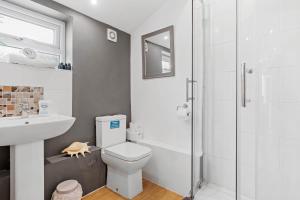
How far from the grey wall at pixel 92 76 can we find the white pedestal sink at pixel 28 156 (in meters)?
0.38

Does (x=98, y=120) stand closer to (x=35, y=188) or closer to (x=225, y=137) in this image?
(x=35, y=188)

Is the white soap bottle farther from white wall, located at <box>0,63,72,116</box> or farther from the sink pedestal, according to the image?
the sink pedestal

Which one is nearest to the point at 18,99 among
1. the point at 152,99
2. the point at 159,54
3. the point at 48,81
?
the point at 48,81

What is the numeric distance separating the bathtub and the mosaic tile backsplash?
1.28 metres

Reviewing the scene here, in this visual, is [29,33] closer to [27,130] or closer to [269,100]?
[27,130]

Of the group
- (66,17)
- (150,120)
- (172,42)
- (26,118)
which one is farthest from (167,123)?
(66,17)

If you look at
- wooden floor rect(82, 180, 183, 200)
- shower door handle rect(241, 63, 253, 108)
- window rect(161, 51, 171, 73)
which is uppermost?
window rect(161, 51, 171, 73)

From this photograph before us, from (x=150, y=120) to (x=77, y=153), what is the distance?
951 mm

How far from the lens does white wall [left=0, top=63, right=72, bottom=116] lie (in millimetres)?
1391

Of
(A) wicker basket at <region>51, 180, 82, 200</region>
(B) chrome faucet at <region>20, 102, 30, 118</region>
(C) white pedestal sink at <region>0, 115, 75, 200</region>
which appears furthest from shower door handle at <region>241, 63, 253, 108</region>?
(B) chrome faucet at <region>20, 102, 30, 118</region>

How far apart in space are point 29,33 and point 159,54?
1448mm

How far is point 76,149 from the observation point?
1711 mm

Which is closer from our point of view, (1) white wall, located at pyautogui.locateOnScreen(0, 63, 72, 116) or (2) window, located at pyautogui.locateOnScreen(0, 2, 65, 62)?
(1) white wall, located at pyautogui.locateOnScreen(0, 63, 72, 116)

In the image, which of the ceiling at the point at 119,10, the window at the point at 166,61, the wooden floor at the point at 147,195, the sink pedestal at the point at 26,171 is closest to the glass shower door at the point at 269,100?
the wooden floor at the point at 147,195
